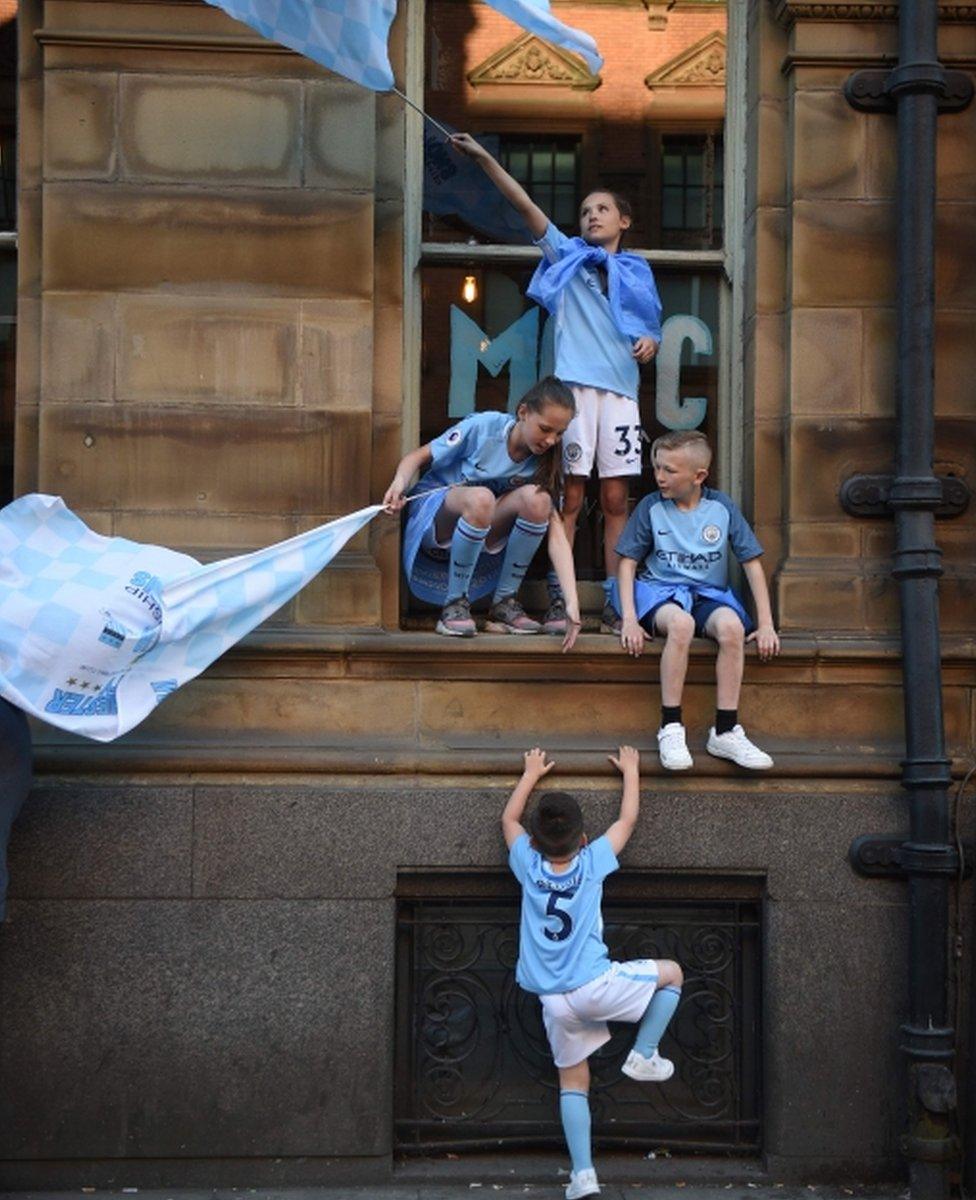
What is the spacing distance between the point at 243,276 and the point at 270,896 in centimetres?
279

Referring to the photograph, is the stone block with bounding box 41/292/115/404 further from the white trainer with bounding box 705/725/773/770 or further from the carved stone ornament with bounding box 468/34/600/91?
the white trainer with bounding box 705/725/773/770

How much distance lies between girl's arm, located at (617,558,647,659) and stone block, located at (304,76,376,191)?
2.10 m

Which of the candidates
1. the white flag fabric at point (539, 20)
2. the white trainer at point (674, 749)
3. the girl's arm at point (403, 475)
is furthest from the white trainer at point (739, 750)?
the white flag fabric at point (539, 20)

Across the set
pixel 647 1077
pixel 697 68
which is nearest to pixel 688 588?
pixel 647 1077

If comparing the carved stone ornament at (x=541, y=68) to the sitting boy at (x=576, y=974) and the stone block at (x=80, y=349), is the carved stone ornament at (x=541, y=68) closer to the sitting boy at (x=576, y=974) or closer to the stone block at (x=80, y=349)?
the stone block at (x=80, y=349)

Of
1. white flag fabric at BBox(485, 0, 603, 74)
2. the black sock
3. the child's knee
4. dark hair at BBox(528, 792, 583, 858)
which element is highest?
white flag fabric at BBox(485, 0, 603, 74)

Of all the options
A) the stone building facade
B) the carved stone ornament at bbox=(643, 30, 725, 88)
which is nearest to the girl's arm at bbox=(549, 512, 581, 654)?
A: the stone building facade

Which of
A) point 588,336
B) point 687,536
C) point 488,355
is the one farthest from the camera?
point 488,355

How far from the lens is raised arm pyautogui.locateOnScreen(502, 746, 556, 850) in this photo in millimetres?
7238

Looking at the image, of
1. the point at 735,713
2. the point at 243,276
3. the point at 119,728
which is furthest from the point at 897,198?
the point at 119,728

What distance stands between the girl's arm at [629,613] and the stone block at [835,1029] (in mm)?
1352

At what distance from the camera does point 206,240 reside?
7531 millimetres

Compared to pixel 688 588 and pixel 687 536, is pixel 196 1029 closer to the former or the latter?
pixel 688 588

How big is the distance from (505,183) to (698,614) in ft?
7.16
